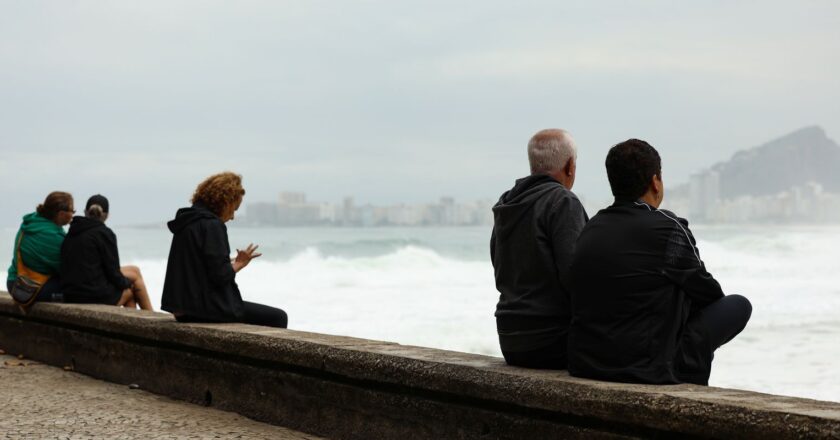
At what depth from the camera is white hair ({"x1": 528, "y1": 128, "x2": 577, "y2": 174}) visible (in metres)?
4.33

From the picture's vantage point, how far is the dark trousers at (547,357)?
13.8 feet

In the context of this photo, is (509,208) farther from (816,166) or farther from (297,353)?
(816,166)

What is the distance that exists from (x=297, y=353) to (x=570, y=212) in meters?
1.74

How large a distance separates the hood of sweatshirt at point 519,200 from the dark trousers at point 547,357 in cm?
51

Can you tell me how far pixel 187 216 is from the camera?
6.38m

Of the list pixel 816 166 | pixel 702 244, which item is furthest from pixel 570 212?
pixel 816 166

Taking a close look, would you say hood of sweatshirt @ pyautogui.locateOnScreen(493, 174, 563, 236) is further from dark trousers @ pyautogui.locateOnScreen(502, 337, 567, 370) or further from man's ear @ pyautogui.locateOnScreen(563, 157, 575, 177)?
dark trousers @ pyautogui.locateOnScreen(502, 337, 567, 370)

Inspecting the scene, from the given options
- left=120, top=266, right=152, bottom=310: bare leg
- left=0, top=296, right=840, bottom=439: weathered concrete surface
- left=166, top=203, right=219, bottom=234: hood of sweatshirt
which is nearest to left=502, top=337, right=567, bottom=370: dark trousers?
left=0, top=296, right=840, bottom=439: weathered concrete surface

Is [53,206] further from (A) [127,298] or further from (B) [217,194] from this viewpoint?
(B) [217,194]

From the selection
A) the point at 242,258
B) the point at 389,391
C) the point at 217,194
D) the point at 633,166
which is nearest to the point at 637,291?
the point at 633,166

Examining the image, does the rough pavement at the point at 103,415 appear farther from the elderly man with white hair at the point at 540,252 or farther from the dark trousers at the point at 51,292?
the elderly man with white hair at the point at 540,252

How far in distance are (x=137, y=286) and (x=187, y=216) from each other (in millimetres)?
3705

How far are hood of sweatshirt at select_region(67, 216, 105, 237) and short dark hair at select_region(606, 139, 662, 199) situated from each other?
5.61m

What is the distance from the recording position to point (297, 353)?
5.21 m
